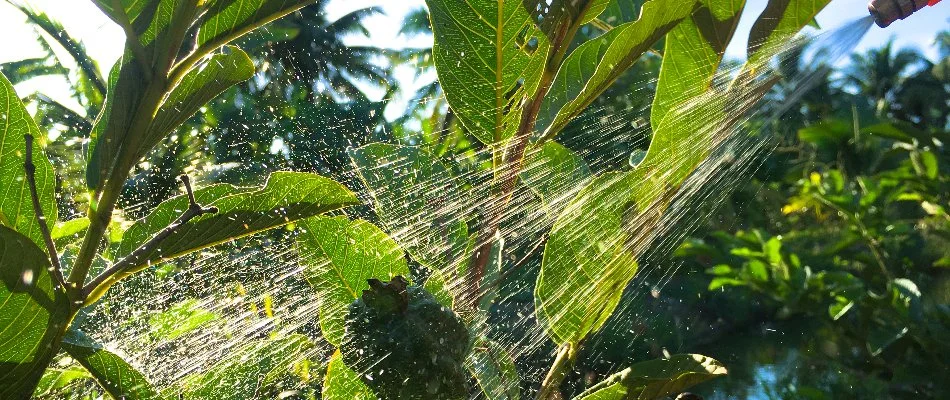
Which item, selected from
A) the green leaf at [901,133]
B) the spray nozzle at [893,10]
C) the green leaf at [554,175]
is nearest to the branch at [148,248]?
the green leaf at [554,175]

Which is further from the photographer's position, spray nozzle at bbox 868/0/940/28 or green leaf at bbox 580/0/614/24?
spray nozzle at bbox 868/0/940/28

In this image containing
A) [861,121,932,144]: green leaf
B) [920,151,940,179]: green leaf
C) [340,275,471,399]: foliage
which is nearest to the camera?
[340,275,471,399]: foliage

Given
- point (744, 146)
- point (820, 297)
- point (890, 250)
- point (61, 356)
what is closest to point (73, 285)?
point (61, 356)

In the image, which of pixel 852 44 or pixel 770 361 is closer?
A: pixel 852 44

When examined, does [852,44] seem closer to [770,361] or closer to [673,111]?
[673,111]

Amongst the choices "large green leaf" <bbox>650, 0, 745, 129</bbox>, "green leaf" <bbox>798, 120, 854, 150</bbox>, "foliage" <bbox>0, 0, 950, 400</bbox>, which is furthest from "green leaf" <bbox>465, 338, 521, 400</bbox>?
"green leaf" <bbox>798, 120, 854, 150</bbox>

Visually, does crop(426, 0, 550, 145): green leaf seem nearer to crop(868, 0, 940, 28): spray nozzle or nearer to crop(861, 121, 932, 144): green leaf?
crop(868, 0, 940, 28): spray nozzle
